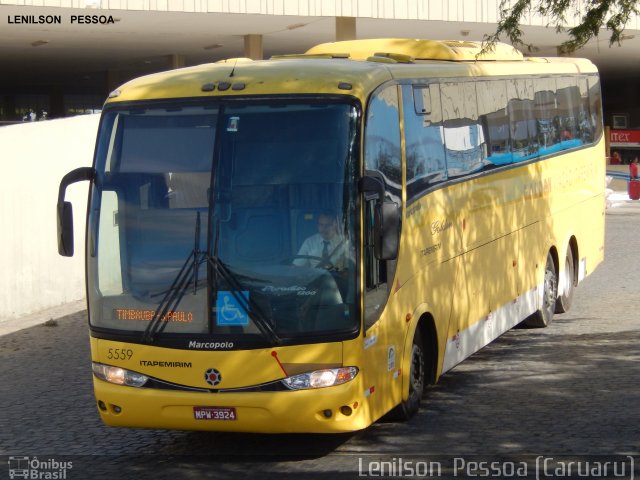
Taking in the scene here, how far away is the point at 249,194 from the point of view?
861 cm

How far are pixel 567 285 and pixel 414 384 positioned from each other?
6.26 m

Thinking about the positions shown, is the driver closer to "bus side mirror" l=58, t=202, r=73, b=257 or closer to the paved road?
the paved road

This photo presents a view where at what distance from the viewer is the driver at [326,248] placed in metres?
8.49

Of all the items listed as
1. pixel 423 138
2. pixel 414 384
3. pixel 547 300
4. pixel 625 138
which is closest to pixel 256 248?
pixel 414 384

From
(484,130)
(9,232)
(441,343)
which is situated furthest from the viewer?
(9,232)

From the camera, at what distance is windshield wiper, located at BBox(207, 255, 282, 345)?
27.6 ft

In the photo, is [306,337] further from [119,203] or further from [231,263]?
[119,203]

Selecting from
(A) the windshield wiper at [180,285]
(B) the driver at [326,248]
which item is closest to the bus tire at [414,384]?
(B) the driver at [326,248]

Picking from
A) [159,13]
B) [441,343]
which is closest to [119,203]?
[441,343]

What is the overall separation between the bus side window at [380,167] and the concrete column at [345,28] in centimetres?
2122

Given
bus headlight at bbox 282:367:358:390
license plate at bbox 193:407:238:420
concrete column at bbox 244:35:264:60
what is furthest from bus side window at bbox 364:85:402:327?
concrete column at bbox 244:35:264:60

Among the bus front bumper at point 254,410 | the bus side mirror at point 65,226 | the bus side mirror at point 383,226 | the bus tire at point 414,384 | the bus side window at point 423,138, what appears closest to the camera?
the bus front bumper at point 254,410

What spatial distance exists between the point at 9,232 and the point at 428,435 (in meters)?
8.53

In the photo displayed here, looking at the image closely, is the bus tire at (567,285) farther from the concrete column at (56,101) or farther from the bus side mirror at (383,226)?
the concrete column at (56,101)
